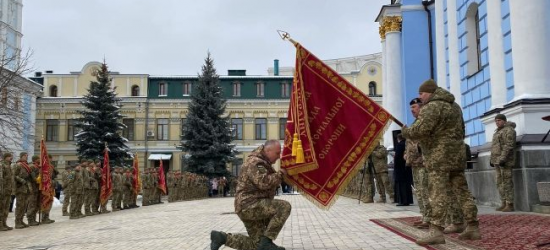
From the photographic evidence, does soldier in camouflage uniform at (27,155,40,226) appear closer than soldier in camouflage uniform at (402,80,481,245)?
No

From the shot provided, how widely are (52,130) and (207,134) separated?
62.7 ft

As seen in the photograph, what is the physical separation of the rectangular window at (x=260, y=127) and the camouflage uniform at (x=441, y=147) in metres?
43.7

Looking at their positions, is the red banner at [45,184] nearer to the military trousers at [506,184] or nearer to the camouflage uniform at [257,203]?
the camouflage uniform at [257,203]

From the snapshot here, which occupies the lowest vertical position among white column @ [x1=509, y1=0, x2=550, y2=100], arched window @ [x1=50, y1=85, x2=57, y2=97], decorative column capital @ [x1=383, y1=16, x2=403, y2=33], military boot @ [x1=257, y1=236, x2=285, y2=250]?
military boot @ [x1=257, y1=236, x2=285, y2=250]

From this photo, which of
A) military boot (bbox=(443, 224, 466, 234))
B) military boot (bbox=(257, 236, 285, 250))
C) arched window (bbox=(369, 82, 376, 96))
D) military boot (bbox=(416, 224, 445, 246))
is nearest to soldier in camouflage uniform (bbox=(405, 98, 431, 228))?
military boot (bbox=(443, 224, 466, 234))

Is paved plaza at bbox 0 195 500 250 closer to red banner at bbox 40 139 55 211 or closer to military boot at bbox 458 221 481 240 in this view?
military boot at bbox 458 221 481 240

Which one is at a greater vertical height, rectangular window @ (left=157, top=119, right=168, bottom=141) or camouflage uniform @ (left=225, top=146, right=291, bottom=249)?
rectangular window @ (left=157, top=119, right=168, bottom=141)

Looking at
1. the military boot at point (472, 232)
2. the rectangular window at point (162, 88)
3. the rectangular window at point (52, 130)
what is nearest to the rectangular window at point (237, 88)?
the rectangular window at point (162, 88)

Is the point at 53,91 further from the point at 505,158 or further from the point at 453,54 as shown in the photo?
the point at 505,158

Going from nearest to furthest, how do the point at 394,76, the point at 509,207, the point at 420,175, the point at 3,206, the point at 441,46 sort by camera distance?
the point at 420,175, the point at 509,207, the point at 3,206, the point at 441,46, the point at 394,76

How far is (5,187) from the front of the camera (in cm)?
1327

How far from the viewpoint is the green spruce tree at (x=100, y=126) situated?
37062 mm

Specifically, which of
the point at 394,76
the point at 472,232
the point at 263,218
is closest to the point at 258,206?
the point at 263,218

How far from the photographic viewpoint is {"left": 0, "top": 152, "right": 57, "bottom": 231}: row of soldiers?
13250 millimetres
